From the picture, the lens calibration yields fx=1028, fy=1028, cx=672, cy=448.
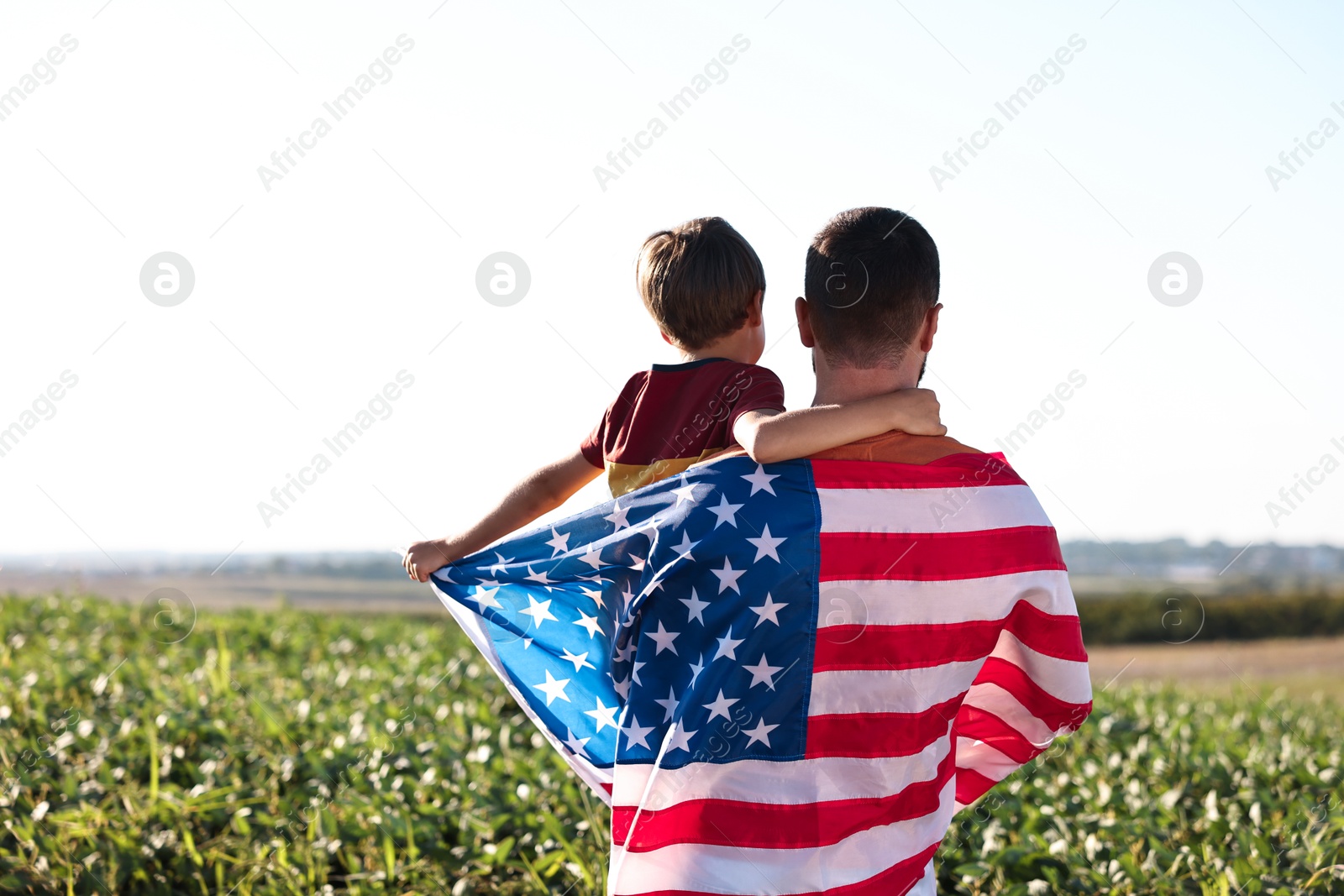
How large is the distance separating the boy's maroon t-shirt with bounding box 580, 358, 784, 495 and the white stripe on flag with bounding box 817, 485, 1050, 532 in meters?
0.26

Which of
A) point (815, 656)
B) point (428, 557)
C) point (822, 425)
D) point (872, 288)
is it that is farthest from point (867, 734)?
point (428, 557)

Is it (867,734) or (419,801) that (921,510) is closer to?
(867,734)

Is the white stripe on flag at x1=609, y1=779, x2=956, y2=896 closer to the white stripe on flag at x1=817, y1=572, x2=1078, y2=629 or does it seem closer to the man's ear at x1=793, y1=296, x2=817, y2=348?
the white stripe on flag at x1=817, y1=572, x2=1078, y2=629

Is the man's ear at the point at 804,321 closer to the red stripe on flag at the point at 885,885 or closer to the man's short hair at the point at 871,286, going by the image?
the man's short hair at the point at 871,286

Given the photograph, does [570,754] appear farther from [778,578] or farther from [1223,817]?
[1223,817]

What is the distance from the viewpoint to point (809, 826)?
208 centimetres

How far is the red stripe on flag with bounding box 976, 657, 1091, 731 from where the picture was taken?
2307mm

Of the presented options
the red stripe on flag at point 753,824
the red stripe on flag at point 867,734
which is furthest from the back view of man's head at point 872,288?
the red stripe on flag at point 753,824

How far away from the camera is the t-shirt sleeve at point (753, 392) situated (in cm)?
220

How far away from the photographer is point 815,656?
2.07 m

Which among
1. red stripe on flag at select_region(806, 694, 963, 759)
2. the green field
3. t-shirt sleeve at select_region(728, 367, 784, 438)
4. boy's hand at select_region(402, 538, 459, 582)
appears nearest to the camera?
red stripe on flag at select_region(806, 694, 963, 759)

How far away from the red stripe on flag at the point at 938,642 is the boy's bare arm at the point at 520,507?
76cm

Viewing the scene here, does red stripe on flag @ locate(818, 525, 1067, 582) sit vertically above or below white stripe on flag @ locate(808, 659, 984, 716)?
above

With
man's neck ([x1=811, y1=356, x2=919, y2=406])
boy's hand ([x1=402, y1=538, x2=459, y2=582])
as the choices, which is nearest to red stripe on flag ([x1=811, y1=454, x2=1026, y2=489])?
man's neck ([x1=811, y1=356, x2=919, y2=406])
